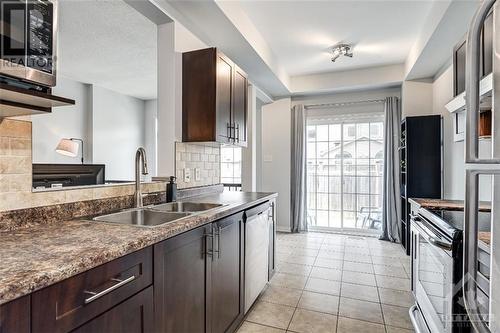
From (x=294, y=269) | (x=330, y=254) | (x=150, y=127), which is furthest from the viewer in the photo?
(x=150, y=127)

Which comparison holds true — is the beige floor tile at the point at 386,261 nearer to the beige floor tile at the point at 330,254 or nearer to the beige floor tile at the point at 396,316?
the beige floor tile at the point at 330,254

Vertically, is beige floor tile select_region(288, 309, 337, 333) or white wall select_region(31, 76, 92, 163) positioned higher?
white wall select_region(31, 76, 92, 163)

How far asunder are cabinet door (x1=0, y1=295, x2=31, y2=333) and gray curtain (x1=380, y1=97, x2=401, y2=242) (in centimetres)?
474

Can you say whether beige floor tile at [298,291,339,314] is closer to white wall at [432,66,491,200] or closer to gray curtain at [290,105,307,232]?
white wall at [432,66,491,200]

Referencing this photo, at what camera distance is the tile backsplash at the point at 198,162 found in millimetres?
2446

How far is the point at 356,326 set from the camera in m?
2.08

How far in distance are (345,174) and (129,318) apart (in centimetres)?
461

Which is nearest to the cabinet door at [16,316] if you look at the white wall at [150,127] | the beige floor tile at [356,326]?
the beige floor tile at [356,326]

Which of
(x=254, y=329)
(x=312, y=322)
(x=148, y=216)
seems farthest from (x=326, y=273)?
(x=148, y=216)

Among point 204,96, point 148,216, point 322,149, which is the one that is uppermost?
point 204,96

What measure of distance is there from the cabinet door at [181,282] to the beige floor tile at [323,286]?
1524 mm

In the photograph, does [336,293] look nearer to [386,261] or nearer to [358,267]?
[358,267]

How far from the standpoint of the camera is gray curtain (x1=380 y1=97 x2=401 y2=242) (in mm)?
4438

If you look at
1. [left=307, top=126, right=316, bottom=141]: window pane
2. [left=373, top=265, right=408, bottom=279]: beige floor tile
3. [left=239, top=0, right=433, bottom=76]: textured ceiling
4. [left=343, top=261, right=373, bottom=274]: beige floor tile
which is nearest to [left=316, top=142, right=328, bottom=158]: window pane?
[left=307, top=126, right=316, bottom=141]: window pane
